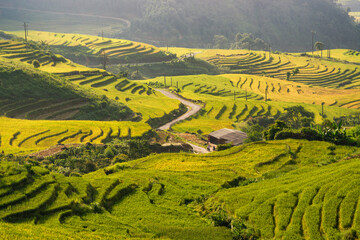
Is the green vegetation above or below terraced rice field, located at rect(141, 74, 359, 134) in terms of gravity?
above

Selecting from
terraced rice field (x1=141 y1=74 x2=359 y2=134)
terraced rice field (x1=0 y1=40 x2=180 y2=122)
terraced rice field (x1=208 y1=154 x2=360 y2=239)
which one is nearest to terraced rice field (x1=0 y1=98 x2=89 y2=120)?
terraced rice field (x1=0 y1=40 x2=180 y2=122)

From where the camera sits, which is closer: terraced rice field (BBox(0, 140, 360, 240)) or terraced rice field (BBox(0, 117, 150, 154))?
terraced rice field (BBox(0, 140, 360, 240))

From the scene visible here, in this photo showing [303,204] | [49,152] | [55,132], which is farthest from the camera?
[55,132]

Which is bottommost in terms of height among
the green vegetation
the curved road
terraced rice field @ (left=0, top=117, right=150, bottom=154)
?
the curved road

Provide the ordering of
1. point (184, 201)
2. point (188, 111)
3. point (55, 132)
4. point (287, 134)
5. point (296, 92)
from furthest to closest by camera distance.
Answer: point (296, 92) < point (188, 111) < point (55, 132) < point (287, 134) < point (184, 201)

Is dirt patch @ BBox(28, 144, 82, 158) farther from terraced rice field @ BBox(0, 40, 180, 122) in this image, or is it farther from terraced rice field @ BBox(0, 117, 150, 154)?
terraced rice field @ BBox(0, 40, 180, 122)

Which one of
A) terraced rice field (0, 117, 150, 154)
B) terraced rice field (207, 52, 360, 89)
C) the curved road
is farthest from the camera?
terraced rice field (207, 52, 360, 89)

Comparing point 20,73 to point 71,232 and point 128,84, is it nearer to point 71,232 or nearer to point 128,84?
point 128,84

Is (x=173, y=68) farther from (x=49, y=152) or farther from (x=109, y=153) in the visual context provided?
(x=49, y=152)

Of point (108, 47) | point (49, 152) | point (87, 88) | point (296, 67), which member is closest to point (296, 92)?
point (296, 67)
